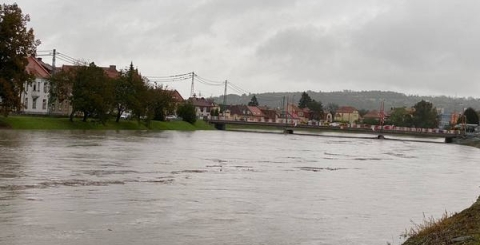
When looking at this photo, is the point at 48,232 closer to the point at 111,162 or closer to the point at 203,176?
the point at 203,176

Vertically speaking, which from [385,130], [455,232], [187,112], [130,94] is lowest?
[455,232]

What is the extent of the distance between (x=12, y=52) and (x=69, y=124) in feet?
63.6

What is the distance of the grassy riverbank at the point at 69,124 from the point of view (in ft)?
243

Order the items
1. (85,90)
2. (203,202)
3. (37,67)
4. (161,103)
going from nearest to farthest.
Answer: (203,202) < (85,90) < (37,67) < (161,103)

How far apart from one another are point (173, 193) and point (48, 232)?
953 cm

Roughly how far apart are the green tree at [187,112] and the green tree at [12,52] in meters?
68.2

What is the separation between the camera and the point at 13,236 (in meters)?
14.9

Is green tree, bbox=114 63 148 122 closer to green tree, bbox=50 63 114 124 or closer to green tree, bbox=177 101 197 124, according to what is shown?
green tree, bbox=50 63 114 124

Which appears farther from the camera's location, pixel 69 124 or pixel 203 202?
pixel 69 124

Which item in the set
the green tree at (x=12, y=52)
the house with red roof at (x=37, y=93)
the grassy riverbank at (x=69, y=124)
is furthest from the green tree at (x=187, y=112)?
the green tree at (x=12, y=52)

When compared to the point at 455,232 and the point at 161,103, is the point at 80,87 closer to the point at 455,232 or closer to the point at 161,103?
the point at 161,103

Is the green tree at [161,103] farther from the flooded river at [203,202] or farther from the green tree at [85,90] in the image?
the flooded river at [203,202]

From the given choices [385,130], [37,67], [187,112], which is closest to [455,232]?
[37,67]

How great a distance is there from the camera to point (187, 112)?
13900 cm
